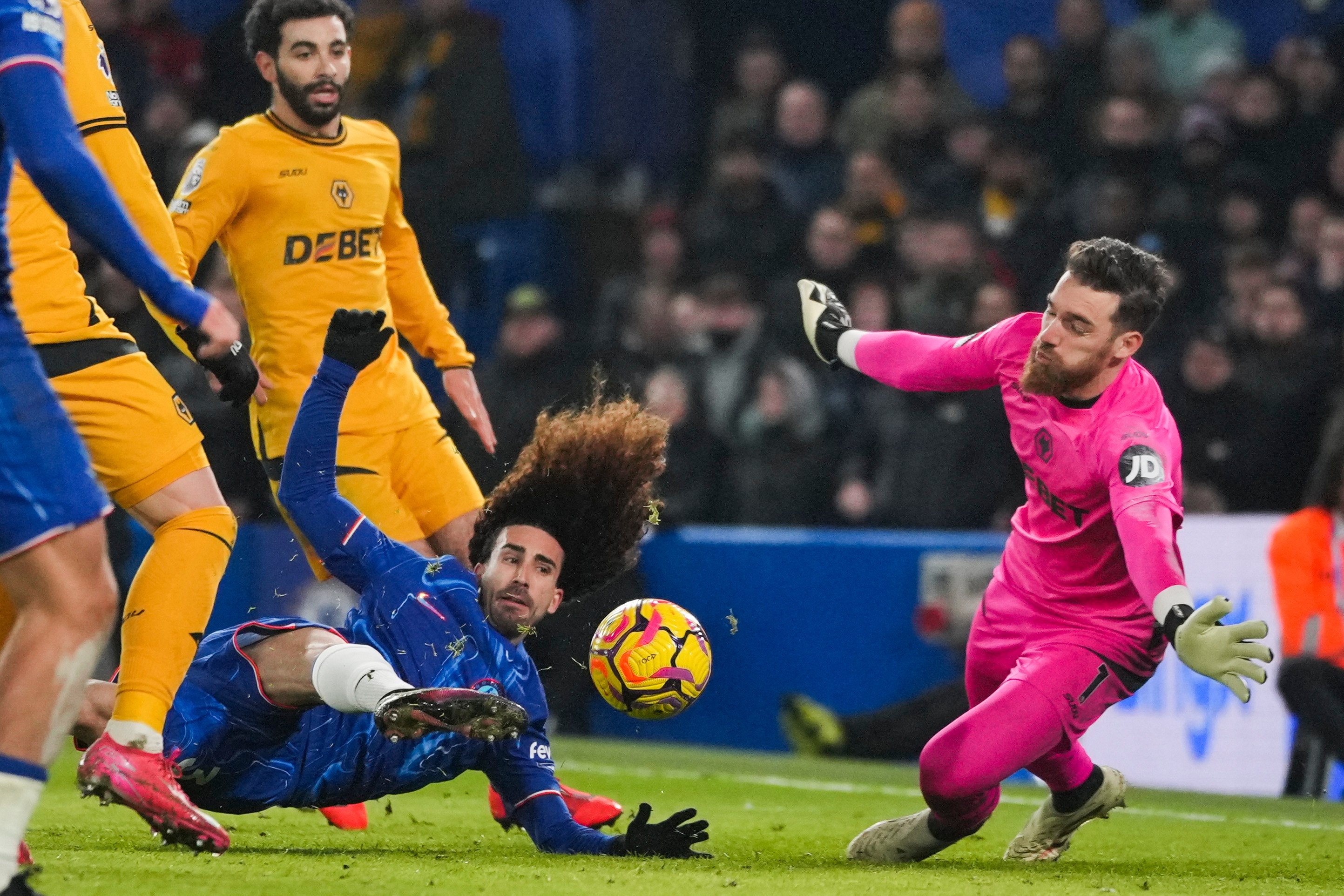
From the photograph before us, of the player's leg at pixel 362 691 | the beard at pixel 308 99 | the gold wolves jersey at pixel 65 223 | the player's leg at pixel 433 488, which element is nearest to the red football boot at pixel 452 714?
the player's leg at pixel 362 691

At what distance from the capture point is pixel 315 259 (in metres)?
6.38

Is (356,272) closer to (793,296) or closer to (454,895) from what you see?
(454,895)

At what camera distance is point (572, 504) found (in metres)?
5.48

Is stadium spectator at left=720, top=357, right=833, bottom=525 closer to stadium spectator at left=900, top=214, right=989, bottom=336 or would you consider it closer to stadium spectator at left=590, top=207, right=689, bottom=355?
stadium spectator at left=900, top=214, right=989, bottom=336

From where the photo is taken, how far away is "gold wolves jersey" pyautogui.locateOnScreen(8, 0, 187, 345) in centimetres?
475

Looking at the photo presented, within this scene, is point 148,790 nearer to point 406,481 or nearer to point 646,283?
point 406,481

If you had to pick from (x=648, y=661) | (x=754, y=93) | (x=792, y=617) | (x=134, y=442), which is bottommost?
(x=792, y=617)

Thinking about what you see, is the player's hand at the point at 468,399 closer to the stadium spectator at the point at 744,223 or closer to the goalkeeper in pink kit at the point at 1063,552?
the goalkeeper in pink kit at the point at 1063,552

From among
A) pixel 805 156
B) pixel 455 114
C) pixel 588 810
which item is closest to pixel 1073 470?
pixel 588 810

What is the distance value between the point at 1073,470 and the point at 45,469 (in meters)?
2.88

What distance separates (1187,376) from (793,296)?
2.48 meters

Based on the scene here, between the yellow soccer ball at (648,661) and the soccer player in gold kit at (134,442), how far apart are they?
1088mm

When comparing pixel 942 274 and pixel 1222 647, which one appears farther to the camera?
pixel 942 274

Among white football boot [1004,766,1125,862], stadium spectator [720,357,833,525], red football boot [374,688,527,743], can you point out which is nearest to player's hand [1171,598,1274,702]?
white football boot [1004,766,1125,862]
